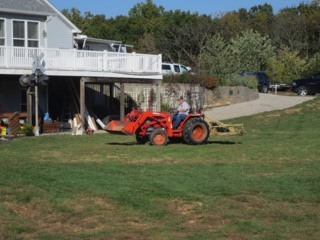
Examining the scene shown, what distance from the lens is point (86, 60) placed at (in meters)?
28.7

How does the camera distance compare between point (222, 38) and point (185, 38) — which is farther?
point (185, 38)

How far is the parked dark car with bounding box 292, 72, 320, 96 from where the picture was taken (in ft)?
147

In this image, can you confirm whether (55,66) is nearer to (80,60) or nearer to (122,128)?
(80,60)

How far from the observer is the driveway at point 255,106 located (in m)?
36.6

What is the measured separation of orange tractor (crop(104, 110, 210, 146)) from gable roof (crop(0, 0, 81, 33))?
44.0ft

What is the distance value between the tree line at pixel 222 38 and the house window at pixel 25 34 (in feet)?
42.9

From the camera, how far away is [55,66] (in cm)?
2775

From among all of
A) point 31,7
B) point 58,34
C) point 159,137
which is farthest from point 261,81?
point 159,137

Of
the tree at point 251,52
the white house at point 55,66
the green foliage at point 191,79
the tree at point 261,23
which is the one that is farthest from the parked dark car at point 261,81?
the tree at point 261,23

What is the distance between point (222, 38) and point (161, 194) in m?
Answer: 50.1

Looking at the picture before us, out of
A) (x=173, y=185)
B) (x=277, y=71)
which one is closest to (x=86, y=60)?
(x=173, y=185)

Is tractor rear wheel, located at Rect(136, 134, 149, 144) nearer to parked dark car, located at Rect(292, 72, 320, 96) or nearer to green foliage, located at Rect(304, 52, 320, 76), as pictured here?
parked dark car, located at Rect(292, 72, 320, 96)

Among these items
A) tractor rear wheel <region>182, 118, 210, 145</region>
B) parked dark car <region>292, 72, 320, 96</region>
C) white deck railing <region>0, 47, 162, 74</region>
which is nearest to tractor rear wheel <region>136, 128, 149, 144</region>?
tractor rear wheel <region>182, 118, 210, 145</region>

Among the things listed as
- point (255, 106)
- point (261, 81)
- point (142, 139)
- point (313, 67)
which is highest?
point (313, 67)
